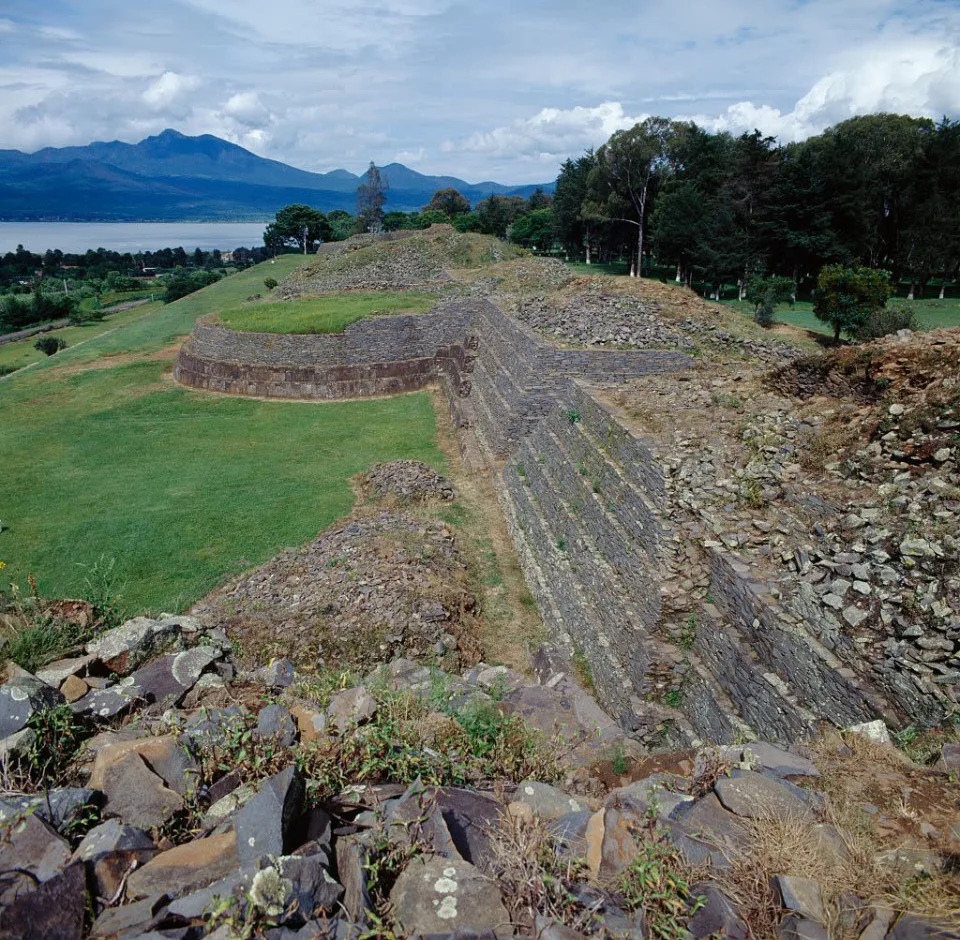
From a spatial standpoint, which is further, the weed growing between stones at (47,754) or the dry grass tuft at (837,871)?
the weed growing between stones at (47,754)

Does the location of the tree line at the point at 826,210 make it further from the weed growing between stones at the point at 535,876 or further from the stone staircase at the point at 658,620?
the weed growing between stones at the point at 535,876

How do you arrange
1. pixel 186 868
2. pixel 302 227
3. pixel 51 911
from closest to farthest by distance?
1. pixel 51 911
2. pixel 186 868
3. pixel 302 227

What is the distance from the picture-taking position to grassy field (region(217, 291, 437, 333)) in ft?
80.8

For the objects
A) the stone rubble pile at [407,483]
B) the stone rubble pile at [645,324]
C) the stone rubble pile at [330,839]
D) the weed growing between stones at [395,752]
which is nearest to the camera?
the stone rubble pile at [330,839]

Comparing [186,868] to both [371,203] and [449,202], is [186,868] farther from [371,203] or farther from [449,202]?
[449,202]

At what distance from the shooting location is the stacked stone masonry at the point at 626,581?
5414 millimetres

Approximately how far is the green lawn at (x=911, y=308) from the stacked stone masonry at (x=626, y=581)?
1546 centimetres

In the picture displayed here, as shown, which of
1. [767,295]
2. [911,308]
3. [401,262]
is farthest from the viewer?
[401,262]

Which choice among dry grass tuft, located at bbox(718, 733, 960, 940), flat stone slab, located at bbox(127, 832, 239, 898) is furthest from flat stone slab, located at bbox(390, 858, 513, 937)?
dry grass tuft, located at bbox(718, 733, 960, 940)

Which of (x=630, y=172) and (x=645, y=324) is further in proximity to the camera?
(x=630, y=172)

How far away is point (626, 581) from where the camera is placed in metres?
7.88

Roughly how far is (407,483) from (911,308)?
22.9 metres

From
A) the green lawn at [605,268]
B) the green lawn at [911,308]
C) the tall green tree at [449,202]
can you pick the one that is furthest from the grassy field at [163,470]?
the tall green tree at [449,202]

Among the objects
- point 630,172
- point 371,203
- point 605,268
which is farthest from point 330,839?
point 371,203
